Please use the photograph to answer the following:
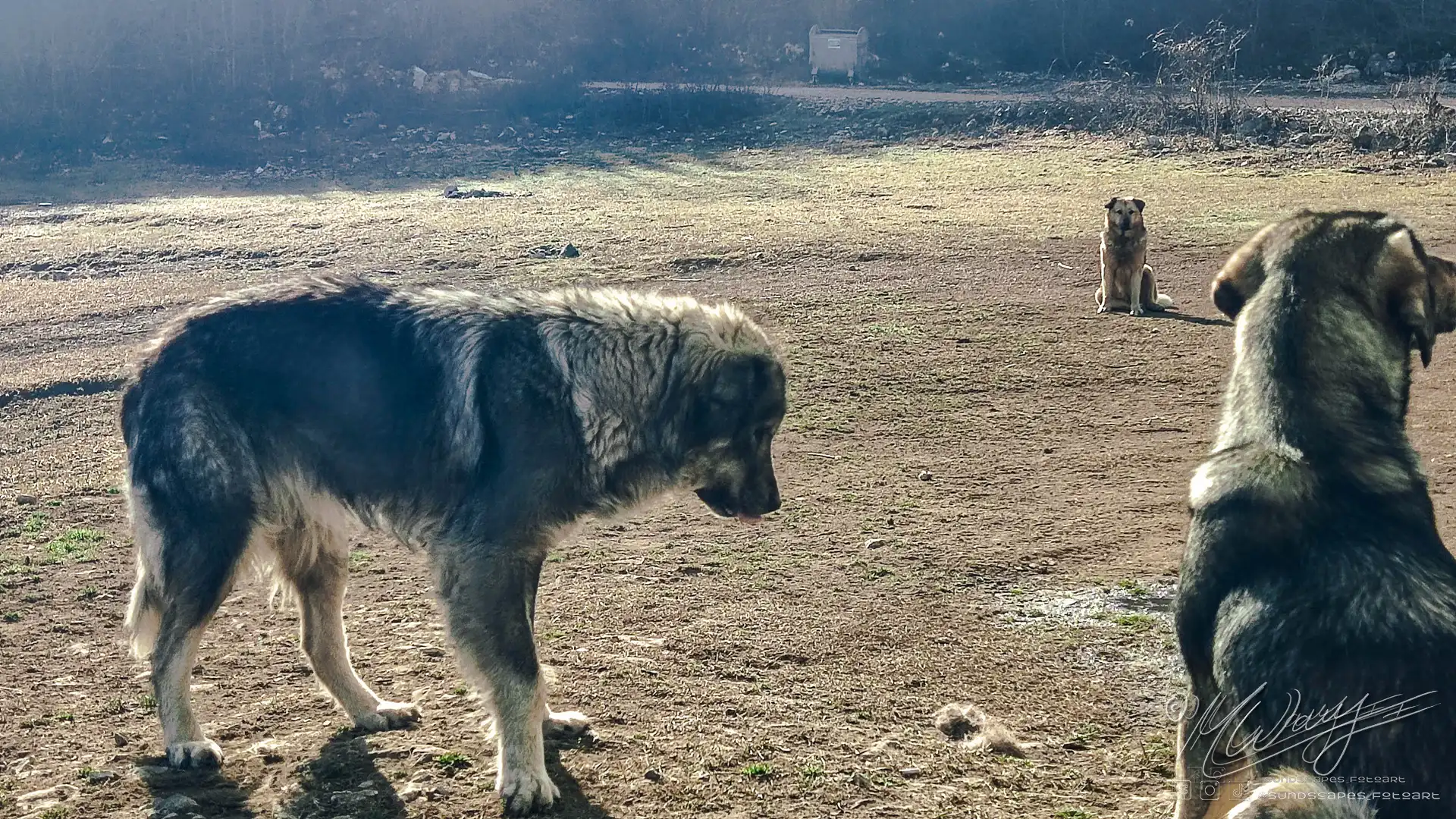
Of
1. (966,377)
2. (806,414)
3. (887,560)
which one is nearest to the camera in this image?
(887,560)

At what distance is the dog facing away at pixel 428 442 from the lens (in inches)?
174

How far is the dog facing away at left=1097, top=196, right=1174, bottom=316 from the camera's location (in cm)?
1219

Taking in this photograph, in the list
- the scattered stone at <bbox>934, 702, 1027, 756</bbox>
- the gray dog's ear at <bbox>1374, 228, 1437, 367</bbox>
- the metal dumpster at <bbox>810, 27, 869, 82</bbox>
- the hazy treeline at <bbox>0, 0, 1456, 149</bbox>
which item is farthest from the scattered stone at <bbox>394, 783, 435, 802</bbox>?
the metal dumpster at <bbox>810, 27, 869, 82</bbox>

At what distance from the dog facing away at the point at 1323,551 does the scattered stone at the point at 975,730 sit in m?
1.02

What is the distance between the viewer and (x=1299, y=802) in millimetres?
2904

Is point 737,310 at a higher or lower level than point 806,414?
higher

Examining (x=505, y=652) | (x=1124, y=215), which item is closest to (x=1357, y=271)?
(x=505, y=652)

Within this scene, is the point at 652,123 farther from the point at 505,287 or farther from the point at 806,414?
the point at 505,287

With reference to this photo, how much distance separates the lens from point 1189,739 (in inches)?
135

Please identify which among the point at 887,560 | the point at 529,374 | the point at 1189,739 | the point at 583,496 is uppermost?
the point at 529,374

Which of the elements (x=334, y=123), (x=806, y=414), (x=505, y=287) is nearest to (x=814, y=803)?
(x=505, y=287)

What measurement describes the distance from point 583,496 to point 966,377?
5977mm

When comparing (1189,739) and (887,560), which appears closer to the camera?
(1189,739)

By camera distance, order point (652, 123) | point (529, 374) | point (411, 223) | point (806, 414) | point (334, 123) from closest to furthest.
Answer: point (529, 374), point (806, 414), point (411, 223), point (652, 123), point (334, 123)
